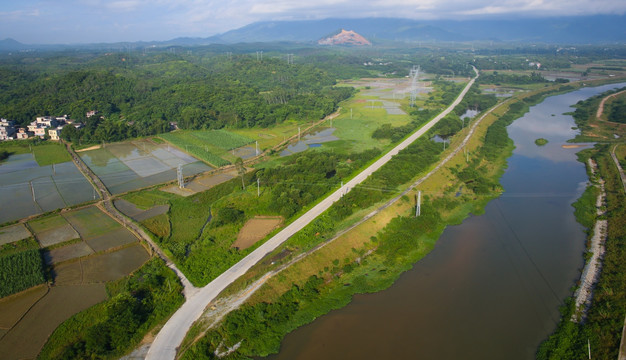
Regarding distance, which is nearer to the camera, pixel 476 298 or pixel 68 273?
pixel 476 298

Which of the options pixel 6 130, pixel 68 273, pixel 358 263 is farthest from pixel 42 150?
pixel 358 263

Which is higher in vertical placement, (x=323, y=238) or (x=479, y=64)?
(x=479, y=64)

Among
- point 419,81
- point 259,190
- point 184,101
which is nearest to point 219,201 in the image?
point 259,190

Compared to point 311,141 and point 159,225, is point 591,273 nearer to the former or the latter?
point 159,225

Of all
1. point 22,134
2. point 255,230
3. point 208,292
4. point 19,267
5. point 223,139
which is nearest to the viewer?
point 208,292

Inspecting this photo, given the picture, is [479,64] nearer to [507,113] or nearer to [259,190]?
[507,113]

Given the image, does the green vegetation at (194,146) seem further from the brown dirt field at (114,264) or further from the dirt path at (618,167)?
the dirt path at (618,167)

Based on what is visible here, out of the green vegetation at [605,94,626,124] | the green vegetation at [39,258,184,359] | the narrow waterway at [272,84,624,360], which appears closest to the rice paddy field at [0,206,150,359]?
the green vegetation at [39,258,184,359]
